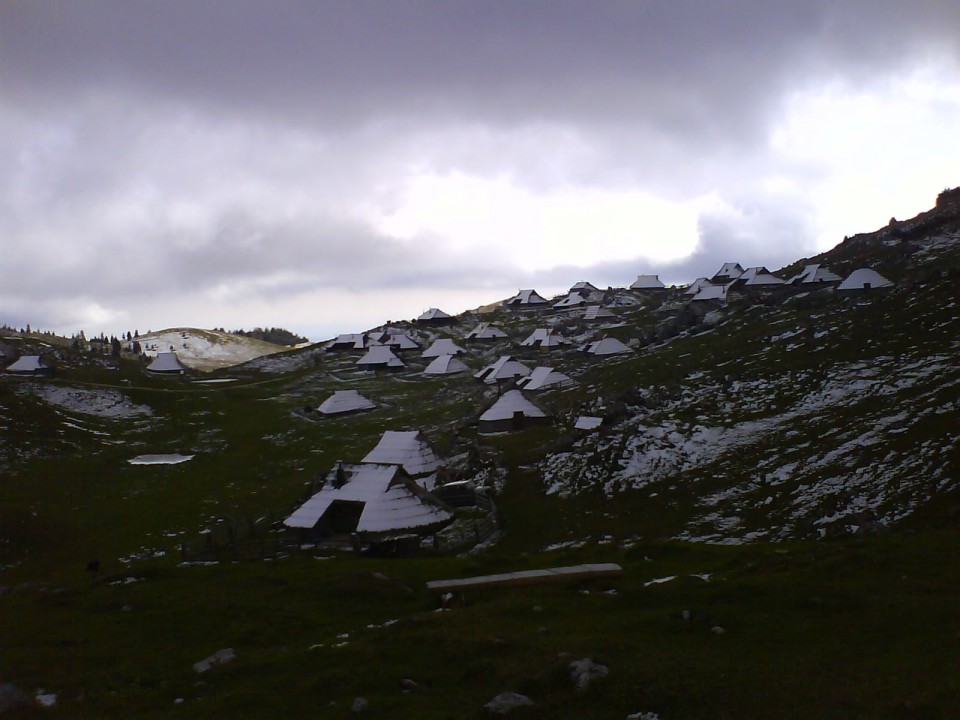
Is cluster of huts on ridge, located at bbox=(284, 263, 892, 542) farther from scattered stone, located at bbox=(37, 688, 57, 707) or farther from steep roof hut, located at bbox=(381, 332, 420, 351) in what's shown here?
scattered stone, located at bbox=(37, 688, 57, 707)

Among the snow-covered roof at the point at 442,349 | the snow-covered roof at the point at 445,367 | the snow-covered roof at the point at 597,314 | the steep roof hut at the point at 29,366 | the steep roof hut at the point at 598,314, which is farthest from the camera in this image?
the snow-covered roof at the point at 597,314

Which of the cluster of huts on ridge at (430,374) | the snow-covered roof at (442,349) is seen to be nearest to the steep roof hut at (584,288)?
the cluster of huts on ridge at (430,374)

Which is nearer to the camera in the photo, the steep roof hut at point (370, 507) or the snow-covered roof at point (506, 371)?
the steep roof hut at point (370, 507)

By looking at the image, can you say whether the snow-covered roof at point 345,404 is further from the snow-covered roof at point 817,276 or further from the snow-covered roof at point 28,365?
the snow-covered roof at point 817,276

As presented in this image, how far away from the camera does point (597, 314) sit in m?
134

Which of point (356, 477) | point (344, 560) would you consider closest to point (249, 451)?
point (356, 477)

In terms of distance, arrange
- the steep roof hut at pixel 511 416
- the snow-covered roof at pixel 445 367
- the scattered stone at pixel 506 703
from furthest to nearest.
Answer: the snow-covered roof at pixel 445 367 < the steep roof hut at pixel 511 416 < the scattered stone at pixel 506 703

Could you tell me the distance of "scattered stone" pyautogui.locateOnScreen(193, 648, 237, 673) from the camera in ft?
53.7

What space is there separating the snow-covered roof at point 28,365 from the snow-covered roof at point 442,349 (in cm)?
5992

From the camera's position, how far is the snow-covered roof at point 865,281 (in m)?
82.8

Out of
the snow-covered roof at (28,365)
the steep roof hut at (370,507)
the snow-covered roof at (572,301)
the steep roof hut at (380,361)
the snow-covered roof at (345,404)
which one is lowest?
the steep roof hut at (370,507)

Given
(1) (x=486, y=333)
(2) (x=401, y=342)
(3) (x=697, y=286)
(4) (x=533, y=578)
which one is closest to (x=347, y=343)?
(2) (x=401, y=342)

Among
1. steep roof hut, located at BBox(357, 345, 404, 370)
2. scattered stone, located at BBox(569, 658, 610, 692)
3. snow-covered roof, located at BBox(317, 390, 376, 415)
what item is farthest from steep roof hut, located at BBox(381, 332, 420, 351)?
scattered stone, located at BBox(569, 658, 610, 692)

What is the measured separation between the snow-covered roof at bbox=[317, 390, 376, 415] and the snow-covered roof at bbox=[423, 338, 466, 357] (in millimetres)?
33638
